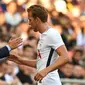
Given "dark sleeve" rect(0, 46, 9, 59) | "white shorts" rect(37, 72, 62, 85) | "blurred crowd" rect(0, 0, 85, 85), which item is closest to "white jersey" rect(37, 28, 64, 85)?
"white shorts" rect(37, 72, 62, 85)

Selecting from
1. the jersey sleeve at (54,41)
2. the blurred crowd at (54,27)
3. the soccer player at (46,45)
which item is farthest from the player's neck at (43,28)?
the blurred crowd at (54,27)

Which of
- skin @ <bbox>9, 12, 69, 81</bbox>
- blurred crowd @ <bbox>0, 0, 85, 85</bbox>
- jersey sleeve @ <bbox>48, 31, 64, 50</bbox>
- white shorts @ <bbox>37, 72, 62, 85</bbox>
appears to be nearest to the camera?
skin @ <bbox>9, 12, 69, 81</bbox>

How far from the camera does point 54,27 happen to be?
12.6 meters

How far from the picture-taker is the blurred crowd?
10.1 meters

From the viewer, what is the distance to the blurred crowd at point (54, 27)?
10094 millimetres

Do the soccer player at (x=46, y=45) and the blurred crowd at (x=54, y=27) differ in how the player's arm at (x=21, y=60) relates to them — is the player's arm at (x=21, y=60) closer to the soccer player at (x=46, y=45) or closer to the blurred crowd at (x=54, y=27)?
the soccer player at (x=46, y=45)

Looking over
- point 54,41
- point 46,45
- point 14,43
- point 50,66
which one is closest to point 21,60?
point 14,43

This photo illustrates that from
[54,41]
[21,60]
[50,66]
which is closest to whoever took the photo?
[50,66]

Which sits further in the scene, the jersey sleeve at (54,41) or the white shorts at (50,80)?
the white shorts at (50,80)

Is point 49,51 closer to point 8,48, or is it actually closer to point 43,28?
point 43,28

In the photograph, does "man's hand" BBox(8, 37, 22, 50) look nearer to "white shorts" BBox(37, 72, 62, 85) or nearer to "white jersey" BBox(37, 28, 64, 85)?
"white jersey" BBox(37, 28, 64, 85)

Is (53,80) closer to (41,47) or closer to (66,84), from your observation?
(41,47)

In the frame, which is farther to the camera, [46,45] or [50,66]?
[46,45]

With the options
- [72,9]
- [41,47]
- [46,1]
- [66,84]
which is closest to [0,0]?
[46,1]
